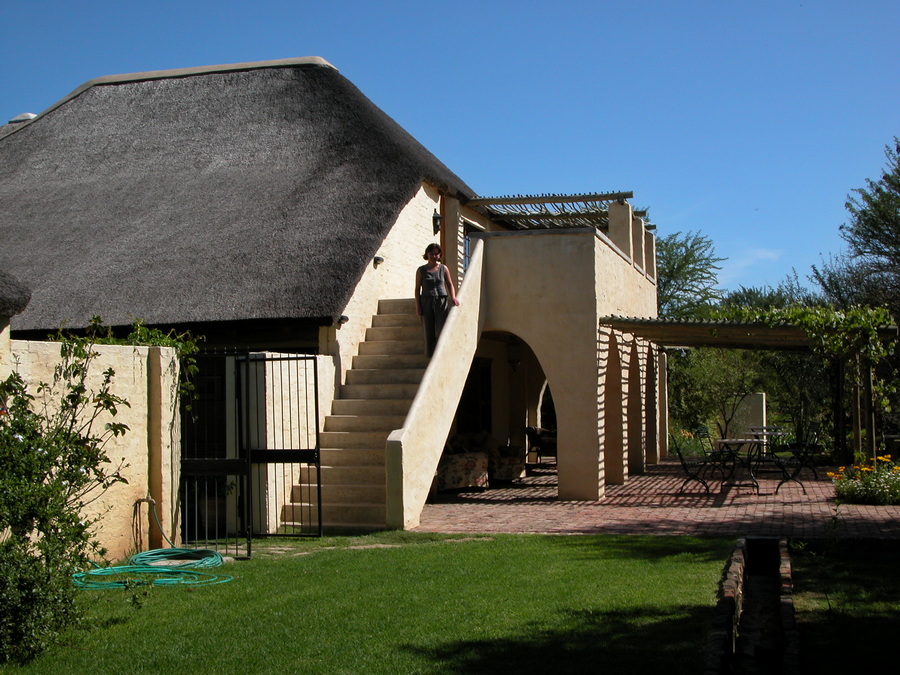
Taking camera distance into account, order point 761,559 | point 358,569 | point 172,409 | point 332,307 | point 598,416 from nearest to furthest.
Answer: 1. point 358,569
2. point 761,559
3. point 172,409
4. point 332,307
5. point 598,416

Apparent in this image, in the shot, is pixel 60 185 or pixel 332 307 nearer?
pixel 332 307

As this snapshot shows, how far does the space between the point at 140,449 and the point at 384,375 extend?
4.07m

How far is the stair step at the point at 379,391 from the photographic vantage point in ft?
39.1

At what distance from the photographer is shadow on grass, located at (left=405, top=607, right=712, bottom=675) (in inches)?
195

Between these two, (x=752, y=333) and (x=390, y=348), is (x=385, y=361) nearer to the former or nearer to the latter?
(x=390, y=348)

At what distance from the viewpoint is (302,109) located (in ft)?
53.0

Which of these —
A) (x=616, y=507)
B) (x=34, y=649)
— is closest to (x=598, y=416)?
(x=616, y=507)

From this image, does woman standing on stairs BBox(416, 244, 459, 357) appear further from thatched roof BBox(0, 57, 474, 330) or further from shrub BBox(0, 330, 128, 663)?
shrub BBox(0, 330, 128, 663)

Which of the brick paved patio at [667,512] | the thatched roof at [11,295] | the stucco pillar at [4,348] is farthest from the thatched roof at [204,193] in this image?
the thatched roof at [11,295]

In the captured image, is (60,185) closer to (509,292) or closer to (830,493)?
(509,292)

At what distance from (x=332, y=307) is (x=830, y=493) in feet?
24.8

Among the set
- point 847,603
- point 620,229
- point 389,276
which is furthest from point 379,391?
point 620,229

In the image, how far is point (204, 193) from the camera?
14.8 m

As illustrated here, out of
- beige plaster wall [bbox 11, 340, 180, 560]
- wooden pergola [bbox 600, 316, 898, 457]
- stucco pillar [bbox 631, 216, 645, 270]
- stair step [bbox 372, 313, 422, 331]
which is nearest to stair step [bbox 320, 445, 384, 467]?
beige plaster wall [bbox 11, 340, 180, 560]
